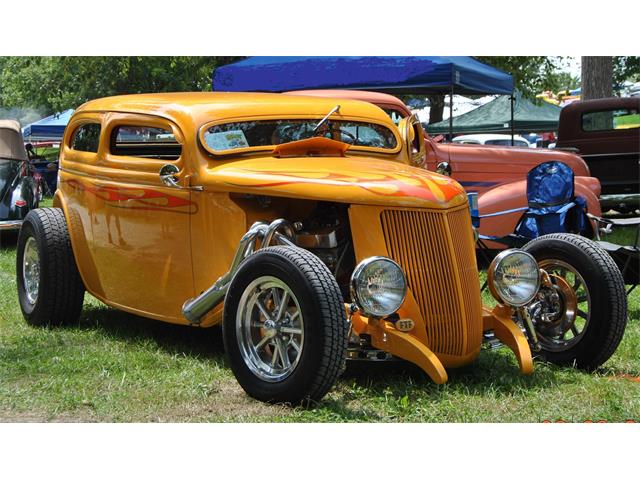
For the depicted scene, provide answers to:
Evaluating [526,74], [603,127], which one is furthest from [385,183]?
[526,74]

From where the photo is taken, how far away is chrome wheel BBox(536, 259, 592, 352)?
16.7 ft

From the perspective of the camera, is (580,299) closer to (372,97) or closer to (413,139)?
(413,139)

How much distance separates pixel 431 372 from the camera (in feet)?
13.9

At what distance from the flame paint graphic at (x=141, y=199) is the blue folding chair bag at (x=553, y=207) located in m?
3.25

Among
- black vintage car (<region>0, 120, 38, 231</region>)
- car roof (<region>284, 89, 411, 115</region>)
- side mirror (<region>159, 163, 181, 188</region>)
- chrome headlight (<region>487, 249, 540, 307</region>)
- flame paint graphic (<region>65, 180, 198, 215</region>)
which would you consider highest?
car roof (<region>284, 89, 411, 115</region>)

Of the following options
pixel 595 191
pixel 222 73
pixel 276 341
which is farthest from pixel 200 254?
pixel 222 73

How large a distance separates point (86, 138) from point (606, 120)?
31.6 feet

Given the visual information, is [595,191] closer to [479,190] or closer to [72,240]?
[479,190]

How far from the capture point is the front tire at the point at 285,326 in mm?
4070

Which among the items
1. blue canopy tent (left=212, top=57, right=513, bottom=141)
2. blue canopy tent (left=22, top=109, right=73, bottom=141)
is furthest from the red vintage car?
blue canopy tent (left=22, top=109, right=73, bottom=141)

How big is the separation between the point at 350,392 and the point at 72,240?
8.81 ft

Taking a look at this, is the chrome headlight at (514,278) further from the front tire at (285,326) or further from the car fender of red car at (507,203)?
the car fender of red car at (507,203)

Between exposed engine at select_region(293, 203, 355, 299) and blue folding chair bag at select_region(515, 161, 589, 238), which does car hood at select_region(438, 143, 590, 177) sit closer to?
blue folding chair bag at select_region(515, 161, 589, 238)

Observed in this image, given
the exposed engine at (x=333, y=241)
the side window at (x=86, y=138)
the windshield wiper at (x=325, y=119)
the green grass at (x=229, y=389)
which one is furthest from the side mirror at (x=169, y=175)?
the side window at (x=86, y=138)
